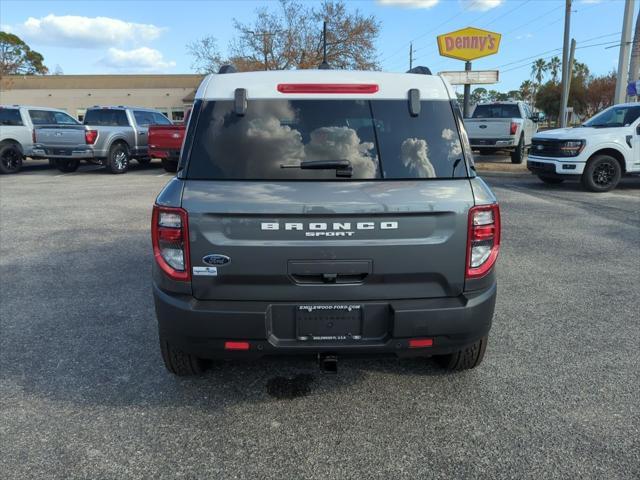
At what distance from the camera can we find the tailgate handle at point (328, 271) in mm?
2736

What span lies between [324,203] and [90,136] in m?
14.9

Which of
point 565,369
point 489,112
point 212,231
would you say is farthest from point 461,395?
point 489,112

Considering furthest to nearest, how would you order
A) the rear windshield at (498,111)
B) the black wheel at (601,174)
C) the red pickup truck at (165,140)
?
the rear windshield at (498,111) < the red pickup truck at (165,140) < the black wheel at (601,174)

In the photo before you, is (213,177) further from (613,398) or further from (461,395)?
(613,398)

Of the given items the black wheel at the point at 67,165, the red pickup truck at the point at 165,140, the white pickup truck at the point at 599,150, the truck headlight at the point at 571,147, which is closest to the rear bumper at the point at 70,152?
the black wheel at the point at 67,165

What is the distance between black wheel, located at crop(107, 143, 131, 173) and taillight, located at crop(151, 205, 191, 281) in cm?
1479

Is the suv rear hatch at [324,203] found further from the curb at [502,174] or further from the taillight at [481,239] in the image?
the curb at [502,174]

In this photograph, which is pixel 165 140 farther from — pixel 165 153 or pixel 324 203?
pixel 324 203

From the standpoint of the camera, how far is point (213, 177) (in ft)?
9.34

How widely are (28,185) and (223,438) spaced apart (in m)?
13.7

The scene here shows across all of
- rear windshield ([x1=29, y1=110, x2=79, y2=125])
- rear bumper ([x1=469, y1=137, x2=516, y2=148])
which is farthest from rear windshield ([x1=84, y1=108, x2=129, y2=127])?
rear bumper ([x1=469, y1=137, x2=516, y2=148])

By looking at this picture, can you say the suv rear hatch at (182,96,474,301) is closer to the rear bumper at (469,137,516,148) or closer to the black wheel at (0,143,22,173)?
the rear bumper at (469,137,516,148)

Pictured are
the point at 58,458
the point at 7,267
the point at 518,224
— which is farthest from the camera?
the point at 518,224

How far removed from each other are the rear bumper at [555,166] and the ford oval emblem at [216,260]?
1120cm
